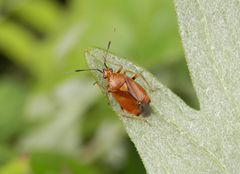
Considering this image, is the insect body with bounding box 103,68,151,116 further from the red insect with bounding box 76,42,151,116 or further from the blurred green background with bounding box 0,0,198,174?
the blurred green background with bounding box 0,0,198,174

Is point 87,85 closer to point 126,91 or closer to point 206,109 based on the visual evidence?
point 126,91

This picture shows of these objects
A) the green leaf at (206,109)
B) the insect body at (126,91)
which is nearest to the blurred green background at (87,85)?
the insect body at (126,91)

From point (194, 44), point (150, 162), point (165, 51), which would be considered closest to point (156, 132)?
point (150, 162)

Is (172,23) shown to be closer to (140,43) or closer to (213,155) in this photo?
(140,43)

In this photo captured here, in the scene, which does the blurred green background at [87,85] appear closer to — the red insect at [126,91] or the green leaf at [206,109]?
the red insect at [126,91]

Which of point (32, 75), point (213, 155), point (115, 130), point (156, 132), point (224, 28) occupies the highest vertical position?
point (32, 75)

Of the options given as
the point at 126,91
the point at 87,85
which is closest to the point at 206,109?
the point at 126,91

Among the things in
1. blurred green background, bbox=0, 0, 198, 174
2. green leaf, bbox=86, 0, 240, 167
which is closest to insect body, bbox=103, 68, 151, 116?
green leaf, bbox=86, 0, 240, 167
